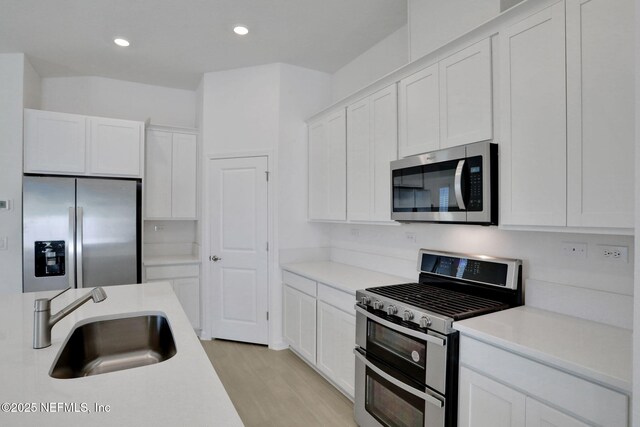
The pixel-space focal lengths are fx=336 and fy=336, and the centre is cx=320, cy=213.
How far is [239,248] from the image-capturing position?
375 cm

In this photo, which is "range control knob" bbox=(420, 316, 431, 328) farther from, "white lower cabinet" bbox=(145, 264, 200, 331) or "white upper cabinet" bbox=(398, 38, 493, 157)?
"white lower cabinet" bbox=(145, 264, 200, 331)

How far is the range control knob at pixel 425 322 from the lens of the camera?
5.58 feet

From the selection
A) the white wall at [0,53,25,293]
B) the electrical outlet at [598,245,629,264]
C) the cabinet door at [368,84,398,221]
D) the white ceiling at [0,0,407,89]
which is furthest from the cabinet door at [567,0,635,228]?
the white wall at [0,53,25,293]

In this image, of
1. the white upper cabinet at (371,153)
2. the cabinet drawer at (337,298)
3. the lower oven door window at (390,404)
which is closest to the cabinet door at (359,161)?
the white upper cabinet at (371,153)

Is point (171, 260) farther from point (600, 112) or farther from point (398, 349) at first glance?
point (600, 112)

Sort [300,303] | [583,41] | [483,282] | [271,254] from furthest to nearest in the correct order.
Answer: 1. [271,254]
2. [300,303]
3. [483,282]
4. [583,41]

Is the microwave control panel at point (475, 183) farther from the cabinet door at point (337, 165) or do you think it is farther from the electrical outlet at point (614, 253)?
the cabinet door at point (337, 165)

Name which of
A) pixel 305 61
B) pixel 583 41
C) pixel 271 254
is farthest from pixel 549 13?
pixel 271 254

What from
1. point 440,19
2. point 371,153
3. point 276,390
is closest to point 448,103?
point 440,19

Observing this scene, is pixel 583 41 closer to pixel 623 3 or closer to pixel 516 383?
pixel 623 3

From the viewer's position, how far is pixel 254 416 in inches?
95.1

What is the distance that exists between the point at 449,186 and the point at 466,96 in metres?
0.52

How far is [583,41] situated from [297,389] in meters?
2.89

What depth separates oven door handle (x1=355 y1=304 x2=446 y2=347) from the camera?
166cm
